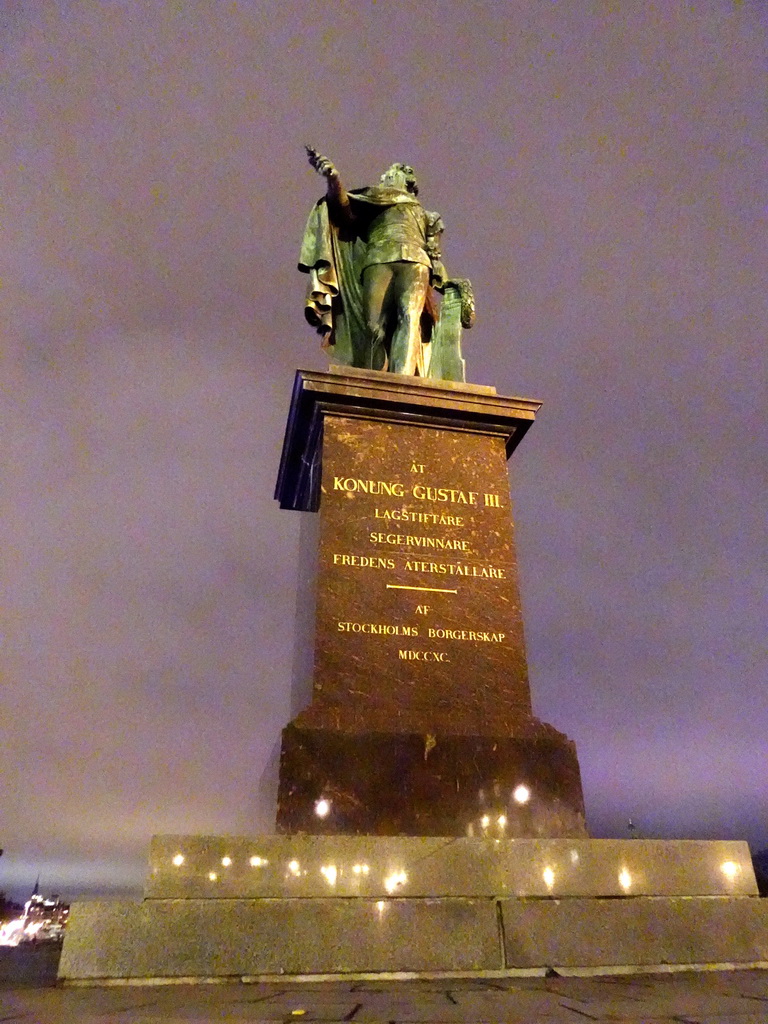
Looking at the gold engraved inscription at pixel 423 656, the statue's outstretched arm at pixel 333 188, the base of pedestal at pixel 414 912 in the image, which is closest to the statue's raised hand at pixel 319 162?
the statue's outstretched arm at pixel 333 188

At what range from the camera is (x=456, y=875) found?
4.37 meters

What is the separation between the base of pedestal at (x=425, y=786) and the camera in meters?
4.97

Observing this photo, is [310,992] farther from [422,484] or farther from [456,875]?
[422,484]

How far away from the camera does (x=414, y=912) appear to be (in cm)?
404

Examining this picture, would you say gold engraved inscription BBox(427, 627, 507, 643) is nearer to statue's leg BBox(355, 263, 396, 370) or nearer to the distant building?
statue's leg BBox(355, 263, 396, 370)

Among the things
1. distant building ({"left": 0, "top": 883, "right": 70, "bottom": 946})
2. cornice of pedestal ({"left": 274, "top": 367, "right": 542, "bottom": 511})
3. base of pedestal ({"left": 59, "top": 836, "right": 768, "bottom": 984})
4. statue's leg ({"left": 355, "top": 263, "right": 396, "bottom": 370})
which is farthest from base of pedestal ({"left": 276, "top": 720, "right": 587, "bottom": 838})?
distant building ({"left": 0, "top": 883, "right": 70, "bottom": 946})

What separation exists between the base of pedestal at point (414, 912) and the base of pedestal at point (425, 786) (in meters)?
0.57

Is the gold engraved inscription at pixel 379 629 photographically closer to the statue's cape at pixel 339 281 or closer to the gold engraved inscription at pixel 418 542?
the gold engraved inscription at pixel 418 542

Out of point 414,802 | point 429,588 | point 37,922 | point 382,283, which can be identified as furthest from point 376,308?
point 37,922

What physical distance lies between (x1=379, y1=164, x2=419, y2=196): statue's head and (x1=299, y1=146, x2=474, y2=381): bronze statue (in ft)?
0.06

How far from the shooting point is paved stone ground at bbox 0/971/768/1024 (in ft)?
9.02

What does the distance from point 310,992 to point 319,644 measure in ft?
8.74

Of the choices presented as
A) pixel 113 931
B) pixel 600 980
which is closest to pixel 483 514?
pixel 600 980

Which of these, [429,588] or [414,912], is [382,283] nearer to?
[429,588]
